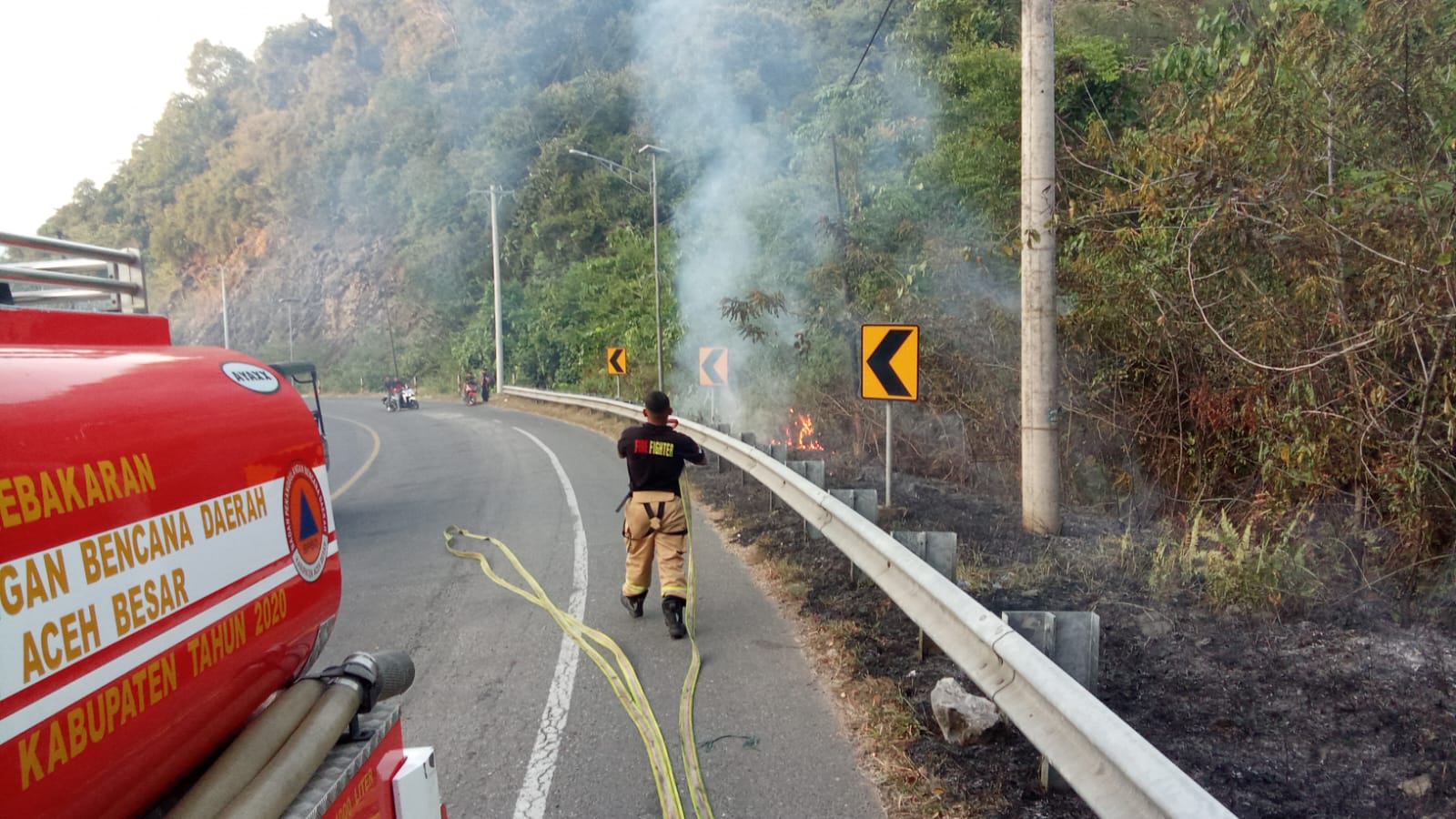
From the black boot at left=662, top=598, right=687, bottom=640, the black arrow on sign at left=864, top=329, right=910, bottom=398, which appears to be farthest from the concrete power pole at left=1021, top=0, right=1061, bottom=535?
the black boot at left=662, top=598, right=687, bottom=640

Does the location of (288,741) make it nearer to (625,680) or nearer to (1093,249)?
(625,680)

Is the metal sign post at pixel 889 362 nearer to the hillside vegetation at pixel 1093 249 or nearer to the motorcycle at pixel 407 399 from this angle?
the hillside vegetation at pixel 1093 249

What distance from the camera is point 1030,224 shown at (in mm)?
7723

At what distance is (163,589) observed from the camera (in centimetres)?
200

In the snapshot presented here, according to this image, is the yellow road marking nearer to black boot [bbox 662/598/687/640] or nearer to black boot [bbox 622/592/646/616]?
black boot [bbox 622/592/646/616]

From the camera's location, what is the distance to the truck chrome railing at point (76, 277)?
2402 millimetres

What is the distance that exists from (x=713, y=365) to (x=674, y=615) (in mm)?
9443

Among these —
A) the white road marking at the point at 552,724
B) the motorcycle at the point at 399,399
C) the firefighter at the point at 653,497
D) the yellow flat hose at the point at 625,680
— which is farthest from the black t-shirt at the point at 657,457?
the motorcycle at the point at 399,399

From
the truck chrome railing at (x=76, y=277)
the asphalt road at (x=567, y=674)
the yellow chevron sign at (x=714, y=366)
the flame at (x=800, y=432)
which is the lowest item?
the asphalt road at (x=567, y=674)

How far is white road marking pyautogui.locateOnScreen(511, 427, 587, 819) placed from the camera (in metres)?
4.10

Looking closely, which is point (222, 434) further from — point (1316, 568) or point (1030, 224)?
point (1030, 224)

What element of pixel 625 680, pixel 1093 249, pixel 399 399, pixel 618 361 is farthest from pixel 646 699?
pixel 399 399

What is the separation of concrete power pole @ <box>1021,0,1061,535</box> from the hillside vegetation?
439 millimetres

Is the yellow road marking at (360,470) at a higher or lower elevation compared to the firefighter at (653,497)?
lower
